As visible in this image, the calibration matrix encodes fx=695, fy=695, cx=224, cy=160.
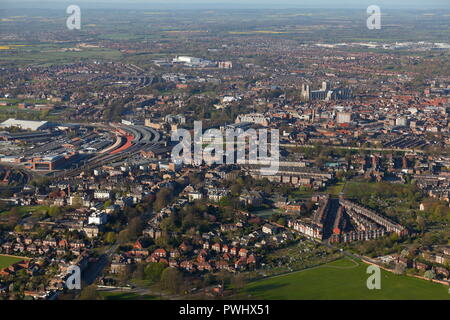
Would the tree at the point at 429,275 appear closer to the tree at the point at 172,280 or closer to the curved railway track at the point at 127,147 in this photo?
the tree at the point at 172,280

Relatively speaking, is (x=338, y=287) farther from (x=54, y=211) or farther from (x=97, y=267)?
(x=54, y=211)

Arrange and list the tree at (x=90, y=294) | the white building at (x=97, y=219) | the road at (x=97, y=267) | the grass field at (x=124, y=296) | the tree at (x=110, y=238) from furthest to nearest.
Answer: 1. the white building at (x=97, y=219)
2. the tree at (x=110, y=238)
3. the road at (x=97, y=267)
4. the grass field at (x=124, y=296)
5. the tree at (x=90, y=294)

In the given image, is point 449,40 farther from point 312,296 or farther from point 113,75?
point 312,296

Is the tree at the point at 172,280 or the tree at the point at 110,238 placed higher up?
the tree at the point at 110,238

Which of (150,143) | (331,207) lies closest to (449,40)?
(150,143)

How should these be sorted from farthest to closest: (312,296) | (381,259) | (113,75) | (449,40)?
(449,40)
(113,75)
(381,259)
(312,296)

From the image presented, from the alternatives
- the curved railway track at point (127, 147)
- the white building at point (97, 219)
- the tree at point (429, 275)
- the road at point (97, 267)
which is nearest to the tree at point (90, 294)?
the road at point (97, 267)

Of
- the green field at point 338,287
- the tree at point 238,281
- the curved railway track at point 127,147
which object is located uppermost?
the curved railway track at point 127,147

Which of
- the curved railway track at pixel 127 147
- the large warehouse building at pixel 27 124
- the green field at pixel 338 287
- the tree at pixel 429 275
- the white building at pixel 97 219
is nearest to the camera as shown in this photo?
the green field at pixel 338 287
